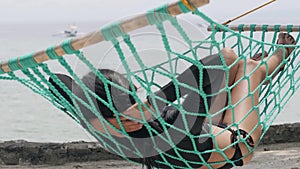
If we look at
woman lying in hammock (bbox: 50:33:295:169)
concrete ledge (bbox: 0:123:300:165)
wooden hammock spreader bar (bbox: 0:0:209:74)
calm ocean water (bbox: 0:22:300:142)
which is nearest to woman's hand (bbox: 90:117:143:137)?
woman lying in hammock (bbox: 50:33:295:169)

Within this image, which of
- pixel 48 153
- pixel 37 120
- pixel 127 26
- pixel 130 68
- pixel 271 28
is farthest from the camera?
pixel 37 120

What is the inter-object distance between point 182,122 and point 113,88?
194mm

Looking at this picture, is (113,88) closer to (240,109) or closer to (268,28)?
(240,109)

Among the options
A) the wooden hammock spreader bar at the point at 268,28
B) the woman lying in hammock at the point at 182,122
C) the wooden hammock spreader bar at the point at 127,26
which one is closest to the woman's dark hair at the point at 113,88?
the woman lying in hammock at the point at 182,122

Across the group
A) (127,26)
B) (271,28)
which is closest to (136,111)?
(127,26)

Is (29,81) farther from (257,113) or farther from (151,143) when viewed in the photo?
(257,113)

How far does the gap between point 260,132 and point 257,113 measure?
0.17ft

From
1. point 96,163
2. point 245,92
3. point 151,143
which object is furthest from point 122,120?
point 96,163

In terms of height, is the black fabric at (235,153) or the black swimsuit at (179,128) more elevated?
the black swimsuit at (179,128)

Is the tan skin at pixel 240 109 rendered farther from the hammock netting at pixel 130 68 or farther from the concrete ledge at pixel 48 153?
the concrete ledge at pixel 48 153

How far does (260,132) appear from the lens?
1.53 metres

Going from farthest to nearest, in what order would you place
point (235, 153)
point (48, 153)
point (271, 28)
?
1. point (48, 153)
2. point (271, 28)
3. point (235, 153)

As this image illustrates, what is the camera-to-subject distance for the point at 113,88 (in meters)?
1.29

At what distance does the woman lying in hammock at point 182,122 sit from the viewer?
1313mm
